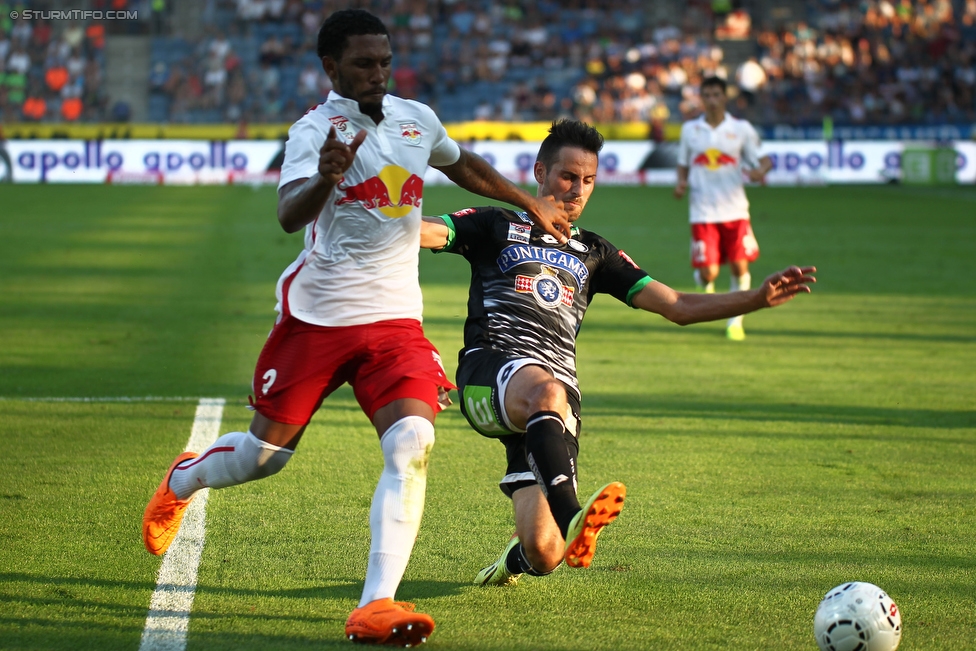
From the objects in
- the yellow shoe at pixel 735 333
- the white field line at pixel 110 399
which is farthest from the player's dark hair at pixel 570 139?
the yellow shoe at pixel 735 333

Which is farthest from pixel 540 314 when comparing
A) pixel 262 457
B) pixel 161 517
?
pixel 161 517

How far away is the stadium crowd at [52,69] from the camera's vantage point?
117 feet

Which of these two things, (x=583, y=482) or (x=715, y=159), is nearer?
(x=583, y=482)

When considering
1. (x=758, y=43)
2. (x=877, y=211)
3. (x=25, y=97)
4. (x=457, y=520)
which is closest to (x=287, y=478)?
(x=457, y=520)

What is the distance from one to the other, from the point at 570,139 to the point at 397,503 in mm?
1807

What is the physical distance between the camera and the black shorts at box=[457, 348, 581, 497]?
14.6 feet

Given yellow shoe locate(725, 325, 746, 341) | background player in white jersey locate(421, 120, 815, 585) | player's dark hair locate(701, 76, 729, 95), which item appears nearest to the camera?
background player in white jersey locate(421, 120, 815, 585)

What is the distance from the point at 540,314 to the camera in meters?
4.79

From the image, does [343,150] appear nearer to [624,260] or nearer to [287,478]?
[624,260]

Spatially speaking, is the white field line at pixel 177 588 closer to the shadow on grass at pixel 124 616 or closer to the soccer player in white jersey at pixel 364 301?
the shadow on grass at pixel 124 616

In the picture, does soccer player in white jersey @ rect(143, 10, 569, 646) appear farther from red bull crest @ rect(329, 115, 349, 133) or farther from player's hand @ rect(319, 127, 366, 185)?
player's hand @ rect(319, 127, 366, 185)

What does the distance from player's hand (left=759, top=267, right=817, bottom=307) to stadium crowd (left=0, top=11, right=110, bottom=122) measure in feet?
109

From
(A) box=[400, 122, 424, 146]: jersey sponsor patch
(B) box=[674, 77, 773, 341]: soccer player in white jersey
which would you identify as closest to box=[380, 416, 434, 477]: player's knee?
(A) box=[400, 122, 424, 146]: jersey sponsor patch

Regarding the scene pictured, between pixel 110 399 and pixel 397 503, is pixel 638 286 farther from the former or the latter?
pixel 110 399
